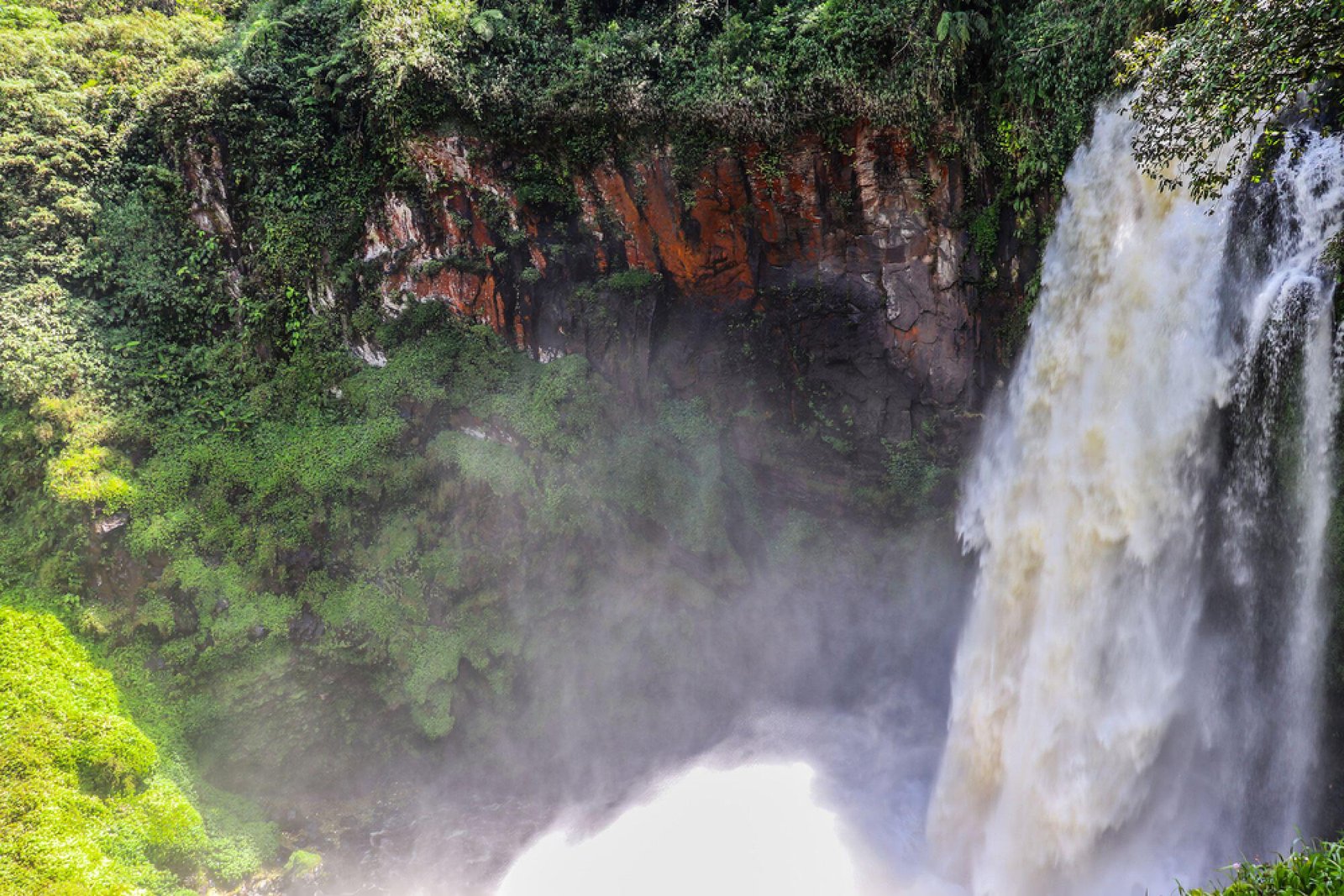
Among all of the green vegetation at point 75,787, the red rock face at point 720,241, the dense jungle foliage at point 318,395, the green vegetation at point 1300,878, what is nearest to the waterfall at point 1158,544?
the red rock face at point 720,241

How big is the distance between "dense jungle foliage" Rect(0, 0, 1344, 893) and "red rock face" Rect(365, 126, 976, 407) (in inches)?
16.8

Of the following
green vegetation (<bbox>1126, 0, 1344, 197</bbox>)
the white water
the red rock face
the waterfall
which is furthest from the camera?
the red rock face

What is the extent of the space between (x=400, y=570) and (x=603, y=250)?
633cm

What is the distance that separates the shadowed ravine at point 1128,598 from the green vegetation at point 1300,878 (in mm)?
3296

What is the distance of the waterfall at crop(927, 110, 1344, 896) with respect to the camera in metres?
6.79

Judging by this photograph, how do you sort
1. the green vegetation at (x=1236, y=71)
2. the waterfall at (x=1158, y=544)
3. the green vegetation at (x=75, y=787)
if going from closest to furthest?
1. the green vegetation at (x=1236, y=71)
2. the waterfall at (x=1158, y=544)
3. the green vegetation at (x=75, y=787)

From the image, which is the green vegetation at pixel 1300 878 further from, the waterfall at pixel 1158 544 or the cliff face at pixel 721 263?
the cliff face at pixel 721 263

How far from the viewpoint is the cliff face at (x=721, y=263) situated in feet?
36.1

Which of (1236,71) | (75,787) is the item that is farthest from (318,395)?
(1236,71)

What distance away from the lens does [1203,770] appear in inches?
312

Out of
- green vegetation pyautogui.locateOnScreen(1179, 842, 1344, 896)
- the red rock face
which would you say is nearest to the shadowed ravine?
the red rock face

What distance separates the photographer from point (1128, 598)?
814 centimetres

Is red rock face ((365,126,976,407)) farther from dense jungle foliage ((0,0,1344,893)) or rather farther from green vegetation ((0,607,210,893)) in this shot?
green vegetation ((0,607,210,893))

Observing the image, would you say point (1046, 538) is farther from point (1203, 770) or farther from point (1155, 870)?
point (1155, 870)
